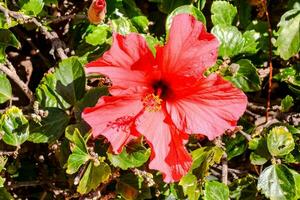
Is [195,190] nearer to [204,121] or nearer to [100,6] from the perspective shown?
[204,121]

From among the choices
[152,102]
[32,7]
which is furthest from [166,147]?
[32,7]

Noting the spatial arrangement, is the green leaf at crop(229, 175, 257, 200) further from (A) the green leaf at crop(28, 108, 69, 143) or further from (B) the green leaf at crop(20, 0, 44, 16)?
(B) the green leaf at crop(20, 0, 44, 16)

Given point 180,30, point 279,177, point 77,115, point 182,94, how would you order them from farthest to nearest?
point 279,177 → point 77,115 → point 182,94 → point 180,30

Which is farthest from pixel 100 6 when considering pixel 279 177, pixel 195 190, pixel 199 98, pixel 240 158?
pixel 240 158

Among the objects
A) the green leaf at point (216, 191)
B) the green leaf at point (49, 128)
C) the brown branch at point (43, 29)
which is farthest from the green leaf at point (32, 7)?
the green leaf at point (216, 191)

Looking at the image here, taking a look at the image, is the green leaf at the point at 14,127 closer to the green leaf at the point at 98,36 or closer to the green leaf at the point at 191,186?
the green leaf at the point at 98,36

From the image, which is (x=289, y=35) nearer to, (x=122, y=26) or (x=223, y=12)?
(x=223, y=12)
